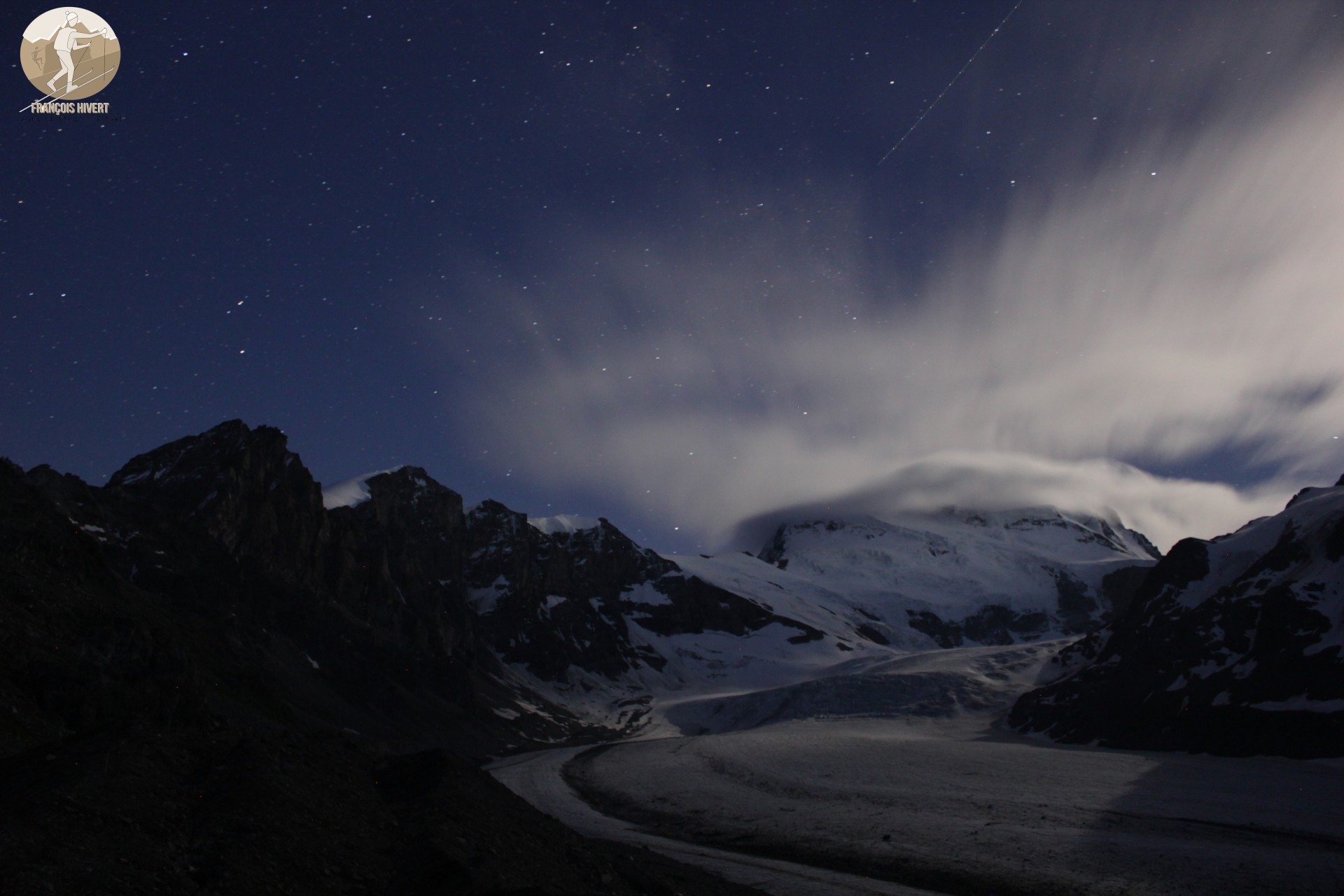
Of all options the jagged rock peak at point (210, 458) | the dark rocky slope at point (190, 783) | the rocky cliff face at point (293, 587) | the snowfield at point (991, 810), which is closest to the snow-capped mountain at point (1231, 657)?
the snowfield at point (991, 810)

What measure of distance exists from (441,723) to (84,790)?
384 ft

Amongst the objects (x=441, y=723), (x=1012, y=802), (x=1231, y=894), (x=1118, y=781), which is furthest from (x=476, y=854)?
(x=441, y=723)

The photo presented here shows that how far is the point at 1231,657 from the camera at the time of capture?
96.9 metres

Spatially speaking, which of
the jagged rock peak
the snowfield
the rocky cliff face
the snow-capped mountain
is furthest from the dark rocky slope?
the snow-capped mountain

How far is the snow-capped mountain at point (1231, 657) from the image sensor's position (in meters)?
82.6

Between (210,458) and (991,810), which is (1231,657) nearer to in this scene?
(991,810)

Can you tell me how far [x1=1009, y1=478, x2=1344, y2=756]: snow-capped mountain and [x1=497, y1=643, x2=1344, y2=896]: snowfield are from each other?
20.9 feet

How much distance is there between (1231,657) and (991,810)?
230 ft

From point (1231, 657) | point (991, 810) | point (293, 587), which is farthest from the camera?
point (293, 587)

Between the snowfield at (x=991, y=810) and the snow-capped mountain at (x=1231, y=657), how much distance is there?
6362mm

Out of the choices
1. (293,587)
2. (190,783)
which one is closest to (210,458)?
(293,587)

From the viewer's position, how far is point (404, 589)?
596 feet

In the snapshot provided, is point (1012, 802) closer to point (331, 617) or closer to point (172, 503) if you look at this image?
point (331, 617)

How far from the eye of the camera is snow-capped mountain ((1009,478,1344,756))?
271 feet
